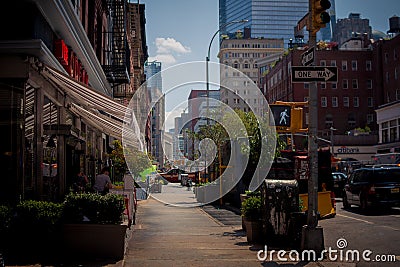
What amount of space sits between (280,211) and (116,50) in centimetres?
2009

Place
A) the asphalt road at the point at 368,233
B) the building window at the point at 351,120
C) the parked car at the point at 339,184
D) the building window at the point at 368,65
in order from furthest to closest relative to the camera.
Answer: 1. the building window at the point at 351,120
2. the building window at the point at 368,65
3. the parked car at the point at 339,184
4. the asphalt road at the point at 368,233

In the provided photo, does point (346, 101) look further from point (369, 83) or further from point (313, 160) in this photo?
point (313, 160)

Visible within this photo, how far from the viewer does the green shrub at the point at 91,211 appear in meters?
9.66

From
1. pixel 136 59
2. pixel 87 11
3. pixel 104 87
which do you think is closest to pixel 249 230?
pixel 87 11

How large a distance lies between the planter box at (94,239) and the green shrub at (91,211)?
0.15 metres

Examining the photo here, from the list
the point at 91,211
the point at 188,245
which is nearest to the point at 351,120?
the point at 188,245

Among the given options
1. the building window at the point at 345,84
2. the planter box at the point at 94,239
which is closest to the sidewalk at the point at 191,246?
the planter box at the point at 94,239

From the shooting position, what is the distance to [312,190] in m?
Result: 10.4

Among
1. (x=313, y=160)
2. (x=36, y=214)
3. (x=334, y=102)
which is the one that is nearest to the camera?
(x=36, y=214)

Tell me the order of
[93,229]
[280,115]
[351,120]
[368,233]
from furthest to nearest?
1. [351,120]
2. [280,115]
3. [368,233]
4. [93,229]

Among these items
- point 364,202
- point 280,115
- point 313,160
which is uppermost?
point 280,115

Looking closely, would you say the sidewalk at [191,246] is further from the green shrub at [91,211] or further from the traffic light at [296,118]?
the traffic light at [296,118]

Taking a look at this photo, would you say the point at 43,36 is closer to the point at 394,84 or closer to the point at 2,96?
the point at 2,96

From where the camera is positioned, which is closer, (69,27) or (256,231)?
(256,231)
